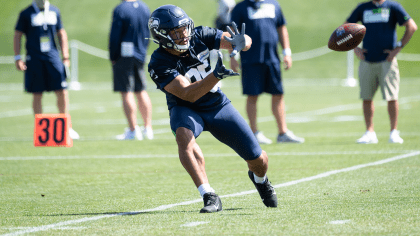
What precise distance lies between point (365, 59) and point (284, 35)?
1.23 m

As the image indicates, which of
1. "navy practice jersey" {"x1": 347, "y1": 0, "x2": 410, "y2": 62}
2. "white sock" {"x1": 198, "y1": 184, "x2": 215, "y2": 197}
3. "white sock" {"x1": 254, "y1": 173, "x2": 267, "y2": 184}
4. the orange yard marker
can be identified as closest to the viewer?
"white sock" {"x1": 198, "y1": 184, "x2": 215, "y2": 197}

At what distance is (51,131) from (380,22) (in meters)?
4.64

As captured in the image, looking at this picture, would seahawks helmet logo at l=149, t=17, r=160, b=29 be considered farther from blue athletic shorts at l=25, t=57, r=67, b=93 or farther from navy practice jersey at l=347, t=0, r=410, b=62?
blue athletic shorts at l=25, t=57, r=67, b=93

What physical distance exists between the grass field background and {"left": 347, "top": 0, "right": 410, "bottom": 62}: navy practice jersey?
1291 millimetres

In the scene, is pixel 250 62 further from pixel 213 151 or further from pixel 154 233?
pixel 154 233

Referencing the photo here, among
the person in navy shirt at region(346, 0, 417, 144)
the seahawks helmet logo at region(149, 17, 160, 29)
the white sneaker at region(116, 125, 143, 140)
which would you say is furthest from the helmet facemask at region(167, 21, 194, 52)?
the white sneaker at region(116, 125, 143, 140)

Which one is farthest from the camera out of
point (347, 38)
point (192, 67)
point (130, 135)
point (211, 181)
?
point (130, 135)

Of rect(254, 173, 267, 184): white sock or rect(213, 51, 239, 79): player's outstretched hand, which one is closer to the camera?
rect(213, 51, 239, 79): player's outstretched hand

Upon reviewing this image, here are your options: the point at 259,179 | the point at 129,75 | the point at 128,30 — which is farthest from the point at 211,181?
the point at 128,30

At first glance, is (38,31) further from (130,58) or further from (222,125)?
(222,125)

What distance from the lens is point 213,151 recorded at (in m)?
8.83

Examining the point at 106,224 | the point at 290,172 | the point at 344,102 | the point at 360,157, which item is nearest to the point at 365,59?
the point at 360,157

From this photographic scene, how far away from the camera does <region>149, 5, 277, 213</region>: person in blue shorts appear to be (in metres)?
4.98

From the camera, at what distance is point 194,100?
4.91 m
